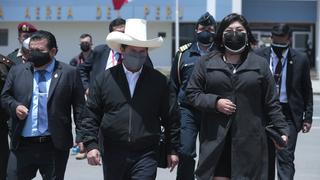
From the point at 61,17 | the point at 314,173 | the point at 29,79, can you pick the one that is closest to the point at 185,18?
the point at 61,17

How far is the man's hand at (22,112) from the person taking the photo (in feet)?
17.4

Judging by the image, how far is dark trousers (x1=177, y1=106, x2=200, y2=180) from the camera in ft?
21.4

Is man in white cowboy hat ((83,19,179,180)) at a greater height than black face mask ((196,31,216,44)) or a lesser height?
lesser

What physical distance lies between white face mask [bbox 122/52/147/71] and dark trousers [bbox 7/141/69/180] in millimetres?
1096

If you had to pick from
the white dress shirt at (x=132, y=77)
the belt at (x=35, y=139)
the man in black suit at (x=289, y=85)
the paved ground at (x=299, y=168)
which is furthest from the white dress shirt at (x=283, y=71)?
the belt at (x=35, y=139)

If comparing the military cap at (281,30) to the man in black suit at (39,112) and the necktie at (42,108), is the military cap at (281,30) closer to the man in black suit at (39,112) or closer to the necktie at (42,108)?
the man in black suit at (39,112)

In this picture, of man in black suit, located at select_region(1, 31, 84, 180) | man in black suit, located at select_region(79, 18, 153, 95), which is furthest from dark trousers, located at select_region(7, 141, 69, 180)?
man in black suit, located at select_region(79, 18, 153, 95)

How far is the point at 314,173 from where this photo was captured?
873 centimetres

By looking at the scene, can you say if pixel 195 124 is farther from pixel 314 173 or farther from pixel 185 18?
pixel 185 18

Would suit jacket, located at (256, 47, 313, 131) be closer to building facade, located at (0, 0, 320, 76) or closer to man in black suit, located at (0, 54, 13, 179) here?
man in black suit, located at (0, 54, 13, 179)

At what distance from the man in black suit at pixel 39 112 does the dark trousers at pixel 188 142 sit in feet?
4.61

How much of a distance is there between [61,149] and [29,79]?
2.26ft

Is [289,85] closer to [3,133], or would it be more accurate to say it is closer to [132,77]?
[132,77]

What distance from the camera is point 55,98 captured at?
5.52 metres
